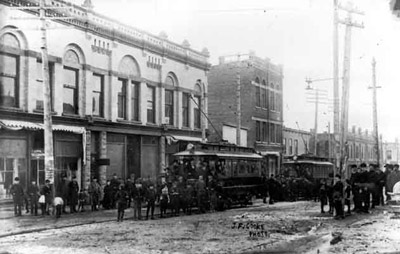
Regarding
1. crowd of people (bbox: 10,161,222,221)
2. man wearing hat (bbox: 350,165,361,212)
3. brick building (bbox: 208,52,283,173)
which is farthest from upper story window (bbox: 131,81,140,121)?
brick building (bbox: 208,52,283,173)

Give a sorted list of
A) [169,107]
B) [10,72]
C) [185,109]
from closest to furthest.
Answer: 1. [10,72]
2. [169,107]
3. [185,109]

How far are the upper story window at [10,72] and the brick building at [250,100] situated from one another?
20364 mm

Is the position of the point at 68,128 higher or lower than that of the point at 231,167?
higher

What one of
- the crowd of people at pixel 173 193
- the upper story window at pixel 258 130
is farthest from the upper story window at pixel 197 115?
the crowd of people at pixel 173 193

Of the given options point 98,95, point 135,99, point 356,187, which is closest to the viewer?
point 356,187

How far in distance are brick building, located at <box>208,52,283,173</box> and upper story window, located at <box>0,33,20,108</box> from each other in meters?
20.4

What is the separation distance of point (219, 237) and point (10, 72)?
11095 millimetres

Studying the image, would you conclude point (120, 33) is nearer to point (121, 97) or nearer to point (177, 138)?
point (121, 97)

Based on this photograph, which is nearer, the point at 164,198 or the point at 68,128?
the point at 164,198

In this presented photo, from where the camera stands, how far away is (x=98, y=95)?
24453 millimetres

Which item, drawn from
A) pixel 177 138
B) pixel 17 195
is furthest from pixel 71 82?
Answer: pixel 177 138

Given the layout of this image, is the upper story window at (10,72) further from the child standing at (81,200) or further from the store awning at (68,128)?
the child standing at (81,200)

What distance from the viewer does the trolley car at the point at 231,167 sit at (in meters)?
21.5

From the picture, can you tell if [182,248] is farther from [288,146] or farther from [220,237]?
[288,146]
